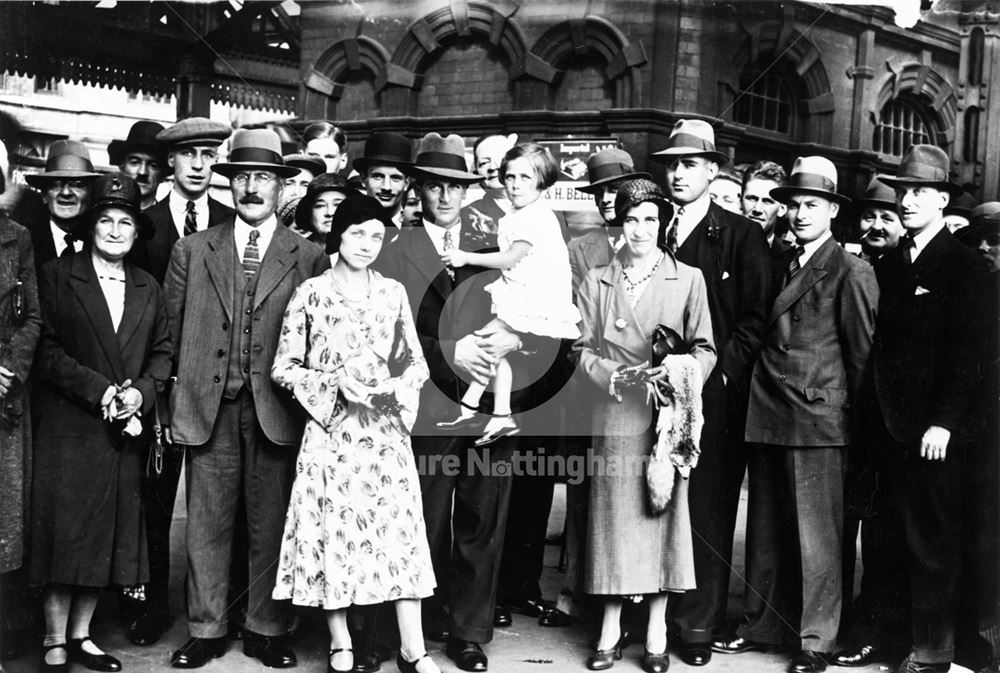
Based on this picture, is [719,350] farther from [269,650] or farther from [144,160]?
[144,160]

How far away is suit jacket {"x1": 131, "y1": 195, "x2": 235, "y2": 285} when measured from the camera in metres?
5.02

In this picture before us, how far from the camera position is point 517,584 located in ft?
18.1

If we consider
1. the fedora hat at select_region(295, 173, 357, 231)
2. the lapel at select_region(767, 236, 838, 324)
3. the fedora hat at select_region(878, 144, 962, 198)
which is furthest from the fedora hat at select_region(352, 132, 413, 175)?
the fedora hat at select_region(878, 144, 962, 198)

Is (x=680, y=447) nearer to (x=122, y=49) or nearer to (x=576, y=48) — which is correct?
(x=576, y=48)

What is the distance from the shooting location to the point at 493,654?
193 inches

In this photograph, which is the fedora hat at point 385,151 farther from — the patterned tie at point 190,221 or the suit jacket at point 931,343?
the suit jacket at point 931,343

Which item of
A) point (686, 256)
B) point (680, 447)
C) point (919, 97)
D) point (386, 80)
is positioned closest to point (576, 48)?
point (386, 80)

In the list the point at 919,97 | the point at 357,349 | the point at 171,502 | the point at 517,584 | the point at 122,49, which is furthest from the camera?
the point at 919,97

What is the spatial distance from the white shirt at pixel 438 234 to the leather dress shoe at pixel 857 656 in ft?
8.86

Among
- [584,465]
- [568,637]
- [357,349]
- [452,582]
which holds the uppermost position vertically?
[357,349]

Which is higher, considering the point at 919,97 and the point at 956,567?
the point at 919,97

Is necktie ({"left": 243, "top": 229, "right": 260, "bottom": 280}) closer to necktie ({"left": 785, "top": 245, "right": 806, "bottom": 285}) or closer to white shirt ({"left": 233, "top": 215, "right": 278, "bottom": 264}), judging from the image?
white shirt ({"left": 233, "top": 215, "right": 278, "bottom": 264})

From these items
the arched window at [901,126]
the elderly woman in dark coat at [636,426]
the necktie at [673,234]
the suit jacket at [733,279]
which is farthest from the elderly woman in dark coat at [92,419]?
the arched window at [901,126]

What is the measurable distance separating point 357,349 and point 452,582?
1227 millimetres
